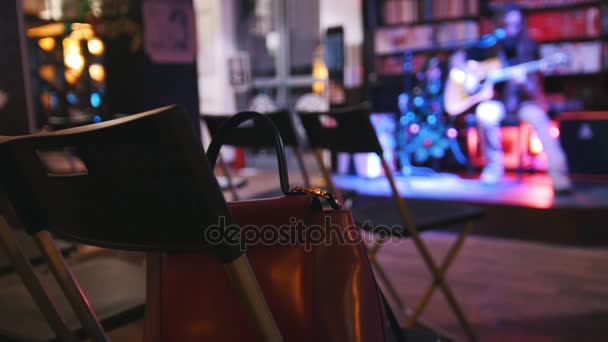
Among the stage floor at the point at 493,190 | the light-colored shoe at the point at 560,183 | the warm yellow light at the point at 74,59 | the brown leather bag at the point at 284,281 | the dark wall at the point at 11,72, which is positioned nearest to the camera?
the brown leather bag at the point at 284,281

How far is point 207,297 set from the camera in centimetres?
84

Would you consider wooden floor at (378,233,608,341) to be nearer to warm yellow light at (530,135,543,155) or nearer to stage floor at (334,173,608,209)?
stage floor at (334,173,608,209)

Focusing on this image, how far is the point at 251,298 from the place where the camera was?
1.95ft

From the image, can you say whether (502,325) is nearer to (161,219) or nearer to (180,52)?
(180,52)

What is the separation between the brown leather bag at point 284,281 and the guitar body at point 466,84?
4526 millimetres

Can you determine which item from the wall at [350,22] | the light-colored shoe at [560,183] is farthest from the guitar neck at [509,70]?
the wall at [350,22]

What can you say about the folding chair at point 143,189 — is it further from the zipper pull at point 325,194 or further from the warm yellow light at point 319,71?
the warm yellow light at point 319,71

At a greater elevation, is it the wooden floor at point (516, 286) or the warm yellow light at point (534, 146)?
the warm yellow light at point (534, 146)

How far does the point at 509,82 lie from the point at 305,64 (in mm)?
3424

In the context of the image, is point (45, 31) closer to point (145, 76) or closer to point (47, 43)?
point (47, 43)

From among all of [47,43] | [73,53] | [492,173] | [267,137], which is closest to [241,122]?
[267,137]

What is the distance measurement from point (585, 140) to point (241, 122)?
4.70 metres

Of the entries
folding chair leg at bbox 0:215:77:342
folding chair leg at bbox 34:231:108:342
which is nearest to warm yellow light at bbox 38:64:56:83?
folding chair leg at bbox 0:215:77:342

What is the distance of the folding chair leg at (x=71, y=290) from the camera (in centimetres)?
78
